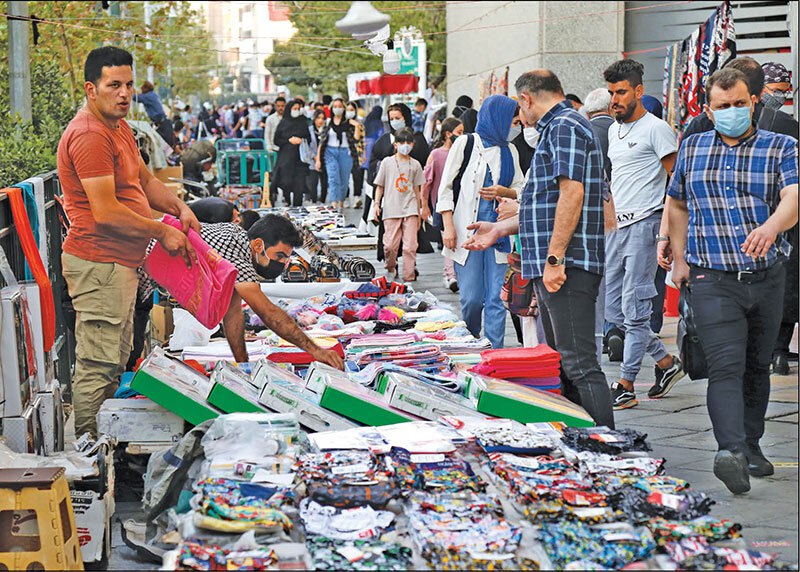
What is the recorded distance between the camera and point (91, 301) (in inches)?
254

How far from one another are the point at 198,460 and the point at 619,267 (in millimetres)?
4076

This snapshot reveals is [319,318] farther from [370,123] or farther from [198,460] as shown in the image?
[370,123]

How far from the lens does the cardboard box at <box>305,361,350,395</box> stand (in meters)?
5.44

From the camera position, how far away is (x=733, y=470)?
545 centimetres

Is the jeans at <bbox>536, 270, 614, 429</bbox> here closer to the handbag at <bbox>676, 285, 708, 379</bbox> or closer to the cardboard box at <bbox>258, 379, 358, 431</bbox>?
the handbag at <bbox>676, 285, 708, 379</bbox>

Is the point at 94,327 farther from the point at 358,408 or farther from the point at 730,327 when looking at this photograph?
the point at 730,327

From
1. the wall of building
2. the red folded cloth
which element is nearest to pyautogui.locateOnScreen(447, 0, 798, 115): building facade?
the wall of building

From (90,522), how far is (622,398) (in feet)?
12.4

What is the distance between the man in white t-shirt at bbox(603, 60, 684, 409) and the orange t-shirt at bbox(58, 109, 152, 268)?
3029 millimetres

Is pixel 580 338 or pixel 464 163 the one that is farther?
pixel 464 163

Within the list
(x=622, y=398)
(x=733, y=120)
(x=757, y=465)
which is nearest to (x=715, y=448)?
(x=757, y=465)

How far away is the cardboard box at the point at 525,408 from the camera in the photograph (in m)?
5.31

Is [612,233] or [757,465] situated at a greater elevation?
[612,233]

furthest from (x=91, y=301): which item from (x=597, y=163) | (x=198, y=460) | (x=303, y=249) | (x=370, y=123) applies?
(x=370, y=123)
